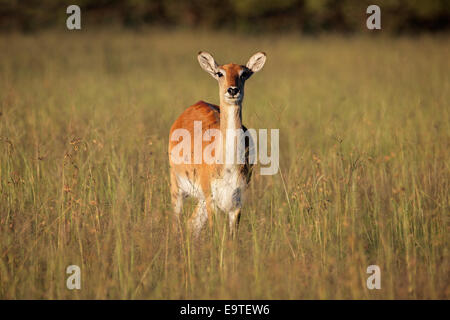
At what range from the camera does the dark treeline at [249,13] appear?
86.7 feet

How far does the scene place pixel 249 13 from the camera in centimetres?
2762

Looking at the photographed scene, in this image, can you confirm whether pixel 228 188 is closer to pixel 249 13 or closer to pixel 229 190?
pixel 229 190

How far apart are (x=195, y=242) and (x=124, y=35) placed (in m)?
16.6

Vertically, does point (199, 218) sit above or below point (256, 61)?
below

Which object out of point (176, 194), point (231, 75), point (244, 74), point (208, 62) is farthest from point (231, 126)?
point (176, 194)

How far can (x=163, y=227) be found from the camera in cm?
465

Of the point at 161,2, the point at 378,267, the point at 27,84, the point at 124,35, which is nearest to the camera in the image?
the point at 378,267

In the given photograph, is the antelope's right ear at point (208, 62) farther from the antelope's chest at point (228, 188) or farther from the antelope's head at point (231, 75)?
the antelope's chest at point (228, 188)

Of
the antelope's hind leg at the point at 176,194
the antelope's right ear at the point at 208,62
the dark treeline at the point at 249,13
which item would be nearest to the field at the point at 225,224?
the antelope's hind leg at the point at 176,194

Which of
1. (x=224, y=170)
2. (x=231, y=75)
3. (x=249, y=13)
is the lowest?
(x=224, y=170)

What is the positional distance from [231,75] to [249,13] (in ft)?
77.5

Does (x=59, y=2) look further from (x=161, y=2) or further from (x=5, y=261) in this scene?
(x=5, y=261)
